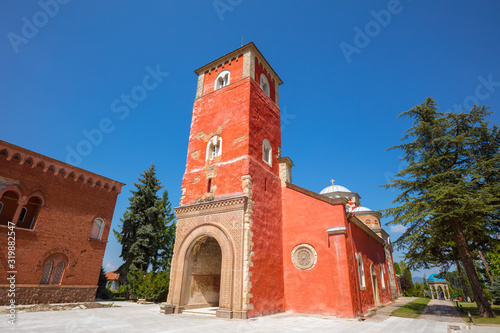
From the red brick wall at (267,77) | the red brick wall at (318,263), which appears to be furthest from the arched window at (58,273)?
the red brick wall at (267,77)

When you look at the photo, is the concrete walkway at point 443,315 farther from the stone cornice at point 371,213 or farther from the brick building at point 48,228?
the brick building at point 48,228

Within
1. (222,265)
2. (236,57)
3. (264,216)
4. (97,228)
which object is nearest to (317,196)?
(264,216)

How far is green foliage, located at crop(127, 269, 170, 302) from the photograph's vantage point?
17969mm

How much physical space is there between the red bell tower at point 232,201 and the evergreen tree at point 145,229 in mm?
8683

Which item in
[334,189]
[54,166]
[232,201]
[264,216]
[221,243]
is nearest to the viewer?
[221,243]

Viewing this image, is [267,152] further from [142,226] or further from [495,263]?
[495,263]

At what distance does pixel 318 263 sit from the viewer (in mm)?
12578

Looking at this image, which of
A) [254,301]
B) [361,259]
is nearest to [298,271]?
[254,301]

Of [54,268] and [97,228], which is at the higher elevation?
[97,228]

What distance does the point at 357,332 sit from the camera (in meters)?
8.23

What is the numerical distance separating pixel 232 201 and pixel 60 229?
11237 mm

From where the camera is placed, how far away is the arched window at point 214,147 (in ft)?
49.4

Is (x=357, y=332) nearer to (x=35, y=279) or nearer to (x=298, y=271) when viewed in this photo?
(x=298, y=271)

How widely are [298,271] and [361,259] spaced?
15.2 feet
